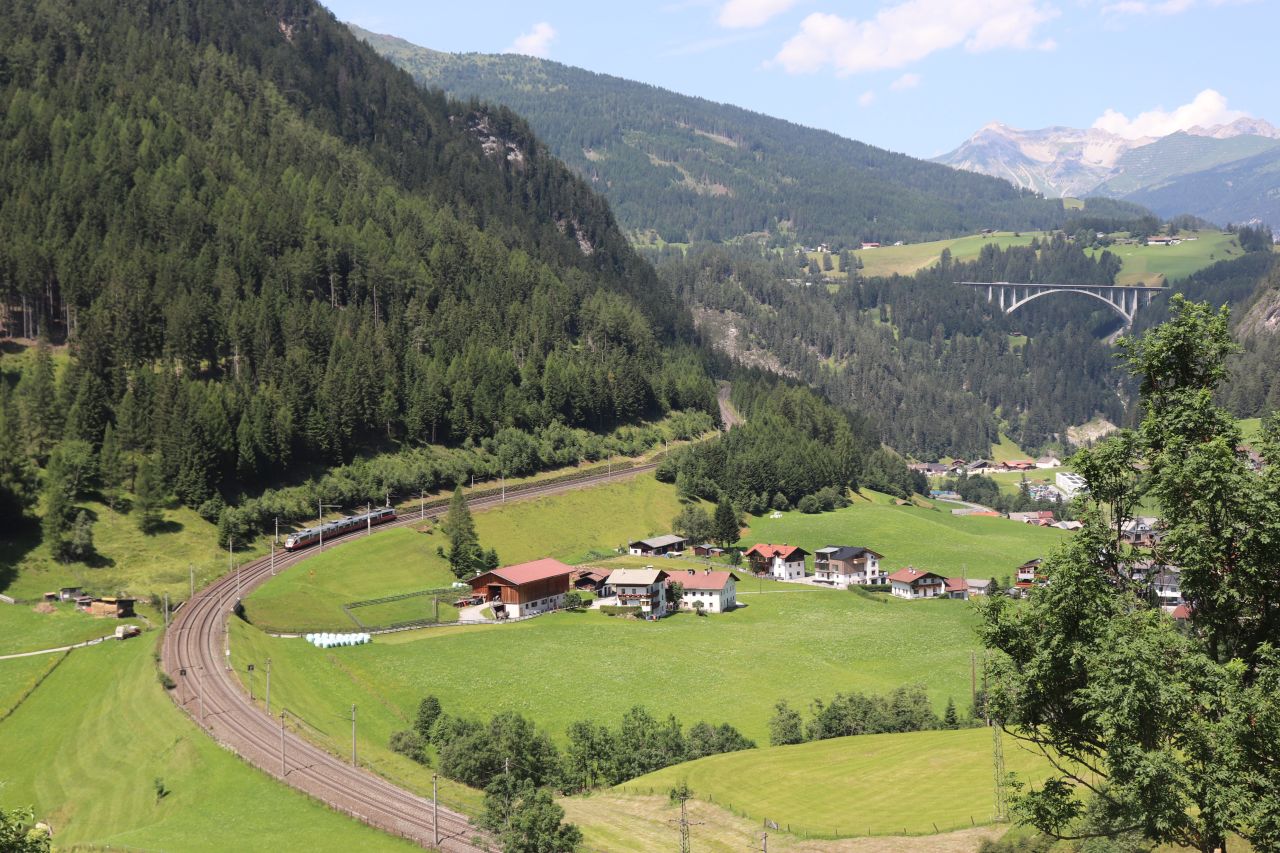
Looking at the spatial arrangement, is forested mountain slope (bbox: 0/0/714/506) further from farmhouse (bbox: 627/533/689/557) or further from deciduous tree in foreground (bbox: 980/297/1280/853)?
deciduous tree in foreground (bbox: 980/297/1280/853)

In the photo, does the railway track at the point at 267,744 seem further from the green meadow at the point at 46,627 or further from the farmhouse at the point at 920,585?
the farmhouse at the point at 920,585

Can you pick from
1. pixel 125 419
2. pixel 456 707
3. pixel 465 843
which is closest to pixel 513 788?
pixel 465 843

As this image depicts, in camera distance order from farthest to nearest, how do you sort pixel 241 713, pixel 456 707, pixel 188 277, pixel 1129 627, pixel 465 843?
pixel 188 277
pixel 456 707
pixel 241 713
pixel 465 843
pixel 1129 627

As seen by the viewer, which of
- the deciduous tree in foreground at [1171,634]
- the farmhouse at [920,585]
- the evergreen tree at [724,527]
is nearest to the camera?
the deciduous tree in foreground at [1171,634]

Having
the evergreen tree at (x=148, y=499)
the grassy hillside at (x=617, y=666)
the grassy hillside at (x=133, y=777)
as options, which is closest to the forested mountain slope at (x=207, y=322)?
the evergreen tree at (x=148, y=499)

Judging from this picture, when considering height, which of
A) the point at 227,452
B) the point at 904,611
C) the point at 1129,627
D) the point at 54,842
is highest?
the point at 1129,627

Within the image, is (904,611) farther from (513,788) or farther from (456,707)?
(513,788)

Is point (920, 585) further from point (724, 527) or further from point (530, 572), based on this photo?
point (530, 572)
